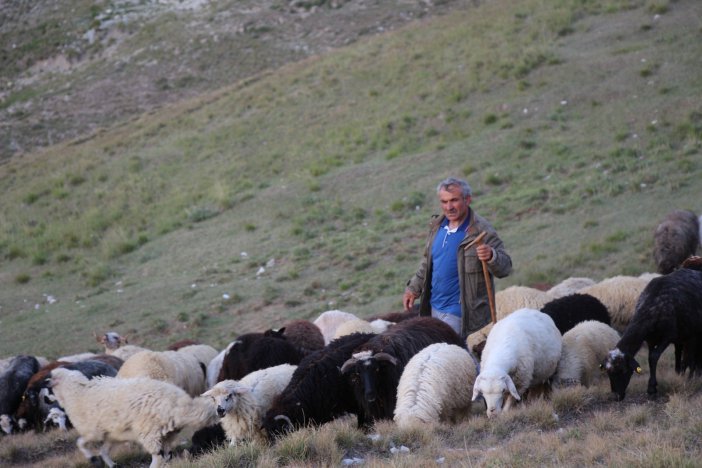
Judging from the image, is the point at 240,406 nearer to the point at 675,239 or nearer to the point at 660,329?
the point at 660,329

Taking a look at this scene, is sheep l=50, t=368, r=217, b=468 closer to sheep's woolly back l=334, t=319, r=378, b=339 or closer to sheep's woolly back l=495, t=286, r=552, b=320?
sheep's woolly back l=334, t=319, r=378, b=339

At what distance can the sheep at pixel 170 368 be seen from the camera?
10906mm

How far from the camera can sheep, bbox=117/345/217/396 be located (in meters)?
10.9

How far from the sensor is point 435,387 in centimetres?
805

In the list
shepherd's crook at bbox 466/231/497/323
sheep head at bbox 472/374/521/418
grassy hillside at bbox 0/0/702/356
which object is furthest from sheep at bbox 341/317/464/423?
grassy hillside at bbox 0/0/702/356

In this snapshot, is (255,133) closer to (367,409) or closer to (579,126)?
(579,126)

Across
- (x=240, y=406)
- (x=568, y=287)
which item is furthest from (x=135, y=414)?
(x=568, y=287)

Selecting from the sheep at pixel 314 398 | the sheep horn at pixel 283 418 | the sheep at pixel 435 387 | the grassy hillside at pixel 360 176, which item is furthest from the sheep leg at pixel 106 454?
the grassy hillside at pixel 360 176

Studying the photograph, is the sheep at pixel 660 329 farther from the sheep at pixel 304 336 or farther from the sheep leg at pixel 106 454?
Result: the sheep leg at pixel 106 454

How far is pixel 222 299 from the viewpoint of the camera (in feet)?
62.1

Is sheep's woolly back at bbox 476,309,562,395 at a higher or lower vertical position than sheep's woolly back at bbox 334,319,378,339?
higher

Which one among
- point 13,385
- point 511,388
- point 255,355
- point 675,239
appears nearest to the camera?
point 511,388

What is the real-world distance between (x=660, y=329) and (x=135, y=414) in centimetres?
527

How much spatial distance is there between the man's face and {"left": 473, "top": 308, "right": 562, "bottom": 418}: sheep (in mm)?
1266
